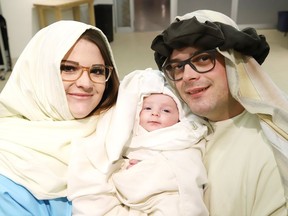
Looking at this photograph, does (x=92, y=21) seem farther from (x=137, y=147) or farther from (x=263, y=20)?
(x=137, y=147)

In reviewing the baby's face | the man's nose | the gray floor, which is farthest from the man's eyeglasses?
the gray floor

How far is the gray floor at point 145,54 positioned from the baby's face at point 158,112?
2744 millimetres

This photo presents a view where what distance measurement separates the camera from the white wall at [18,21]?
4.65 m

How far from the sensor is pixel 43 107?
4.58 ft

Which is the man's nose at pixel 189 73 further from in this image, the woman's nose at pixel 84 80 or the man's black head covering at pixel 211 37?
the woman's nose at pixel 84 80

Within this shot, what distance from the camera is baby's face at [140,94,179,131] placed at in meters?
1.45

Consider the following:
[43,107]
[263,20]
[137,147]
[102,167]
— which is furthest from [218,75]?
[263,20]

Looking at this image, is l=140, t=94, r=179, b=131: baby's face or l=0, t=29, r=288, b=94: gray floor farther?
l=0, t=29, r=288, b=94: gray floor

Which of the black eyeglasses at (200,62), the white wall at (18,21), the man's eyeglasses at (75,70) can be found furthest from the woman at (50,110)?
the white wall at (18,21)

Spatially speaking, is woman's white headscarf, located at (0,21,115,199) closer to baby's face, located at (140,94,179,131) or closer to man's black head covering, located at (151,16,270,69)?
baby's face, located at (140,94,179,131)

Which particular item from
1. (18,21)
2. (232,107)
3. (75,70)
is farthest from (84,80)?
(18,21)

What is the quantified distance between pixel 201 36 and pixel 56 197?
35.6 inches

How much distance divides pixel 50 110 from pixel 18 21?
4019mm

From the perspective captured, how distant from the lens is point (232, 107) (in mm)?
1403
